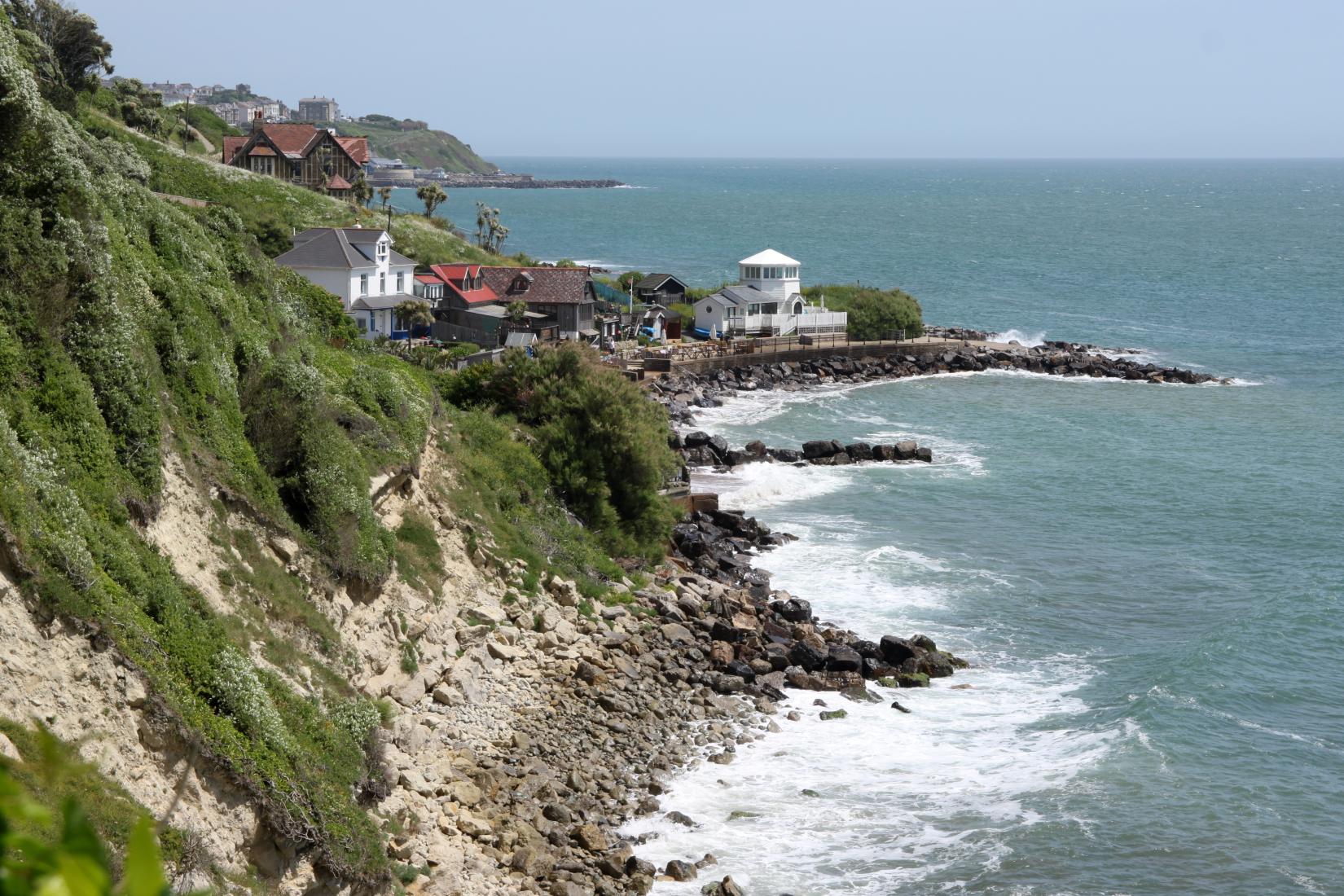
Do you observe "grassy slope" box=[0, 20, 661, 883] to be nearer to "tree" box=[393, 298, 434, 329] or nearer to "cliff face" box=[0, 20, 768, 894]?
"cliff face" box=[0, 20, 768, 894]

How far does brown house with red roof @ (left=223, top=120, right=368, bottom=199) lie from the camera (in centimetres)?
9294

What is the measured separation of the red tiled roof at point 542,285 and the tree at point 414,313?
1131 cm

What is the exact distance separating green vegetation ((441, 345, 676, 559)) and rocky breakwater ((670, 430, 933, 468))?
13.4m

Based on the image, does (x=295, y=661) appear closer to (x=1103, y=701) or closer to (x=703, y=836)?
(x=703, y=836)

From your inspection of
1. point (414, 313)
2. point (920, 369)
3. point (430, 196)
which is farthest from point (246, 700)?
point (430, 196)

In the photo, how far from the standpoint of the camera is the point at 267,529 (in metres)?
23.5

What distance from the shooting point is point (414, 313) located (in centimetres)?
5969

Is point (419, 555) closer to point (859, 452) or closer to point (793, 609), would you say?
point (793, 609)

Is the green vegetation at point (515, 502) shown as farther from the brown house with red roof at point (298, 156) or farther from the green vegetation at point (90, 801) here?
the brown house with red roof at point (298, 156)

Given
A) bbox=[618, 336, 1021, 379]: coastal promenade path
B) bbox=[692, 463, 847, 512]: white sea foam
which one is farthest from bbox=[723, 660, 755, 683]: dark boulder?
bbox=[618, 336, 1021, 379]: coastal promenade path

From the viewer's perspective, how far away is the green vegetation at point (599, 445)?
3731cm

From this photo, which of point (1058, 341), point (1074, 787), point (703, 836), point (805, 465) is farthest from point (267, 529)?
point (1058, 341)

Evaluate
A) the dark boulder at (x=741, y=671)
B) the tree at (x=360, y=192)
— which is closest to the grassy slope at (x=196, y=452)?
the dark boulder at (x=741, y=671)

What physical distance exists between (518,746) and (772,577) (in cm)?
1566
